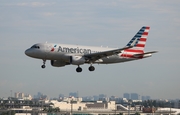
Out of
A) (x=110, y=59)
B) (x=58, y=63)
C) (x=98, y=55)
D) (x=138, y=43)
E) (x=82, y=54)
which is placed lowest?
(x=58, y=63)

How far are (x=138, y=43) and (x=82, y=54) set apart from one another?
52.8 ft

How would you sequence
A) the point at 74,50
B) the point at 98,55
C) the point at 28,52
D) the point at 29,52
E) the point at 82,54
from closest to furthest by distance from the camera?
the point at 29,52 → the point at 28,52 → the point at 74,50 → the point at 82,54 → the point at 98,55

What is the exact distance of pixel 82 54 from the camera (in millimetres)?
106625

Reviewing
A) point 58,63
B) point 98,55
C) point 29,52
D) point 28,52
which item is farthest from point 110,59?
point 28,52

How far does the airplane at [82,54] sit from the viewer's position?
336ft

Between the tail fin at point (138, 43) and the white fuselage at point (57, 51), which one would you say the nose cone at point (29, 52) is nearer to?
the white fuselage at point (57, 51)

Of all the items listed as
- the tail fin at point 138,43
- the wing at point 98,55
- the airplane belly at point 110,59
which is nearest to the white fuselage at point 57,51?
Answer: the wing at point 98,55

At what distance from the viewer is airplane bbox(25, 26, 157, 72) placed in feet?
336

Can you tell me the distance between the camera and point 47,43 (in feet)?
339

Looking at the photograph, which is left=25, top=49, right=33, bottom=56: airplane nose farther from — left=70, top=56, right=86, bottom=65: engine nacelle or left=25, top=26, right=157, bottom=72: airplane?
left=70, top=56, right=86, bottom=65: engine nacelle

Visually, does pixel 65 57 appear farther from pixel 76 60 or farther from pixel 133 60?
pixel 133 60

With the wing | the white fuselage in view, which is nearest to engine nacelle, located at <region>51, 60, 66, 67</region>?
the white fuselage

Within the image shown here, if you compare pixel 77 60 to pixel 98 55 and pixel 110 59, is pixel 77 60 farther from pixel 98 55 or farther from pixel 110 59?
pixel 110 59

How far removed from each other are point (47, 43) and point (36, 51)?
260 centimetres
